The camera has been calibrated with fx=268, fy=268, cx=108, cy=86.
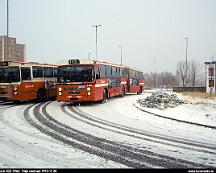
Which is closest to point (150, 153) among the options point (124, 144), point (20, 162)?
point (124, 144)

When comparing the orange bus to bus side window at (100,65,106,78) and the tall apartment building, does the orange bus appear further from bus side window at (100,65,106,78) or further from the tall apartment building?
the tall apartment building

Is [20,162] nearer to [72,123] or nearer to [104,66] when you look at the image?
[72,123]

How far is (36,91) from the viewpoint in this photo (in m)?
21.1

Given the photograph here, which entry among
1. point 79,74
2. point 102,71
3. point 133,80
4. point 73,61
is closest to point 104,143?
point 79,74

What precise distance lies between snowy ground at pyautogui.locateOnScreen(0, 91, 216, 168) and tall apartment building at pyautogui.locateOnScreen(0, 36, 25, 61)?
97.9 meters

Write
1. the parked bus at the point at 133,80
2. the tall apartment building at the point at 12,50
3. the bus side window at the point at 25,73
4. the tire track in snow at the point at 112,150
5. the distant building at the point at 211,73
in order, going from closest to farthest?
the tire track in snow at the point at 112,150 → the bus side window at the point at 25,73 → the parked bus at the point at 133,80 → the distant building at the point at 211,73 → the tall apartment building at the point at 12,50

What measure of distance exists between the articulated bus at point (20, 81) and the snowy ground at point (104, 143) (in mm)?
6336

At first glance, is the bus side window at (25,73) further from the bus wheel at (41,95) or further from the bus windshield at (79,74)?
the bus windshield at (79,74)

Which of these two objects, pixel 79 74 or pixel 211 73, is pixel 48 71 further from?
pixel 211 73

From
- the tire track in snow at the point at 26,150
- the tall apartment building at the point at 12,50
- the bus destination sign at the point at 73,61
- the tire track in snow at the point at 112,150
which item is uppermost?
the tall apartment building at the point at 12,50

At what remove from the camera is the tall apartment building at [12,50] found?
104 meters

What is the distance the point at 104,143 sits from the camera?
8305mm

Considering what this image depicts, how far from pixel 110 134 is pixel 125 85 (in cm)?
1903

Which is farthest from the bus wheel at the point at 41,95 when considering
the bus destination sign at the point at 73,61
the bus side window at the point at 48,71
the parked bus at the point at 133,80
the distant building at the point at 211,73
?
the distant building at the point at 211,73
